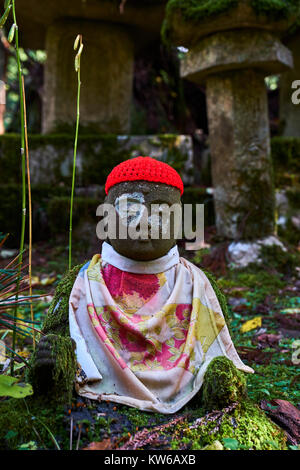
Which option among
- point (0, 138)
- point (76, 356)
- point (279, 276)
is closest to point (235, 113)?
point (279, 276)

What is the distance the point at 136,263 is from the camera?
2.18 meters

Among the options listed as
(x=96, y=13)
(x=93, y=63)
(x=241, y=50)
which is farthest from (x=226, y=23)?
(x=93, y=63)

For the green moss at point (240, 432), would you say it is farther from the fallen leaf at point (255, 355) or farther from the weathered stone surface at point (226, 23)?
the weathered stone surface at point (226, 23)

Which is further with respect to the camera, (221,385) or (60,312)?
(60,312)

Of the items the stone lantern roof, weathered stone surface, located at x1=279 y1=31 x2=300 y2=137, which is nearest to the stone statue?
the stone lantern roof

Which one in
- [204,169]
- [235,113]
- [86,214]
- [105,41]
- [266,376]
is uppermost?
[105,41]

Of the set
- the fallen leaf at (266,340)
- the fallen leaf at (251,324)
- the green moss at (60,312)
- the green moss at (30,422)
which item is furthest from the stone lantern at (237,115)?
the green moss at (30,422)

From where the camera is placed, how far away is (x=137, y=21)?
20.0 ft

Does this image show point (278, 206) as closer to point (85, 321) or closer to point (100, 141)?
point (100, 141)

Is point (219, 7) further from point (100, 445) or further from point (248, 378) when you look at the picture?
point (100, 445)

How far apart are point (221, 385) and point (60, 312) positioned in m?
0.80

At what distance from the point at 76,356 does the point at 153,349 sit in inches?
14.3

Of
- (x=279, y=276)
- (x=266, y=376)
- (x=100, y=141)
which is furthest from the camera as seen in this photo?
(x=100, y=141)

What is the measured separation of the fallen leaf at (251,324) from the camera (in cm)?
→ 329
